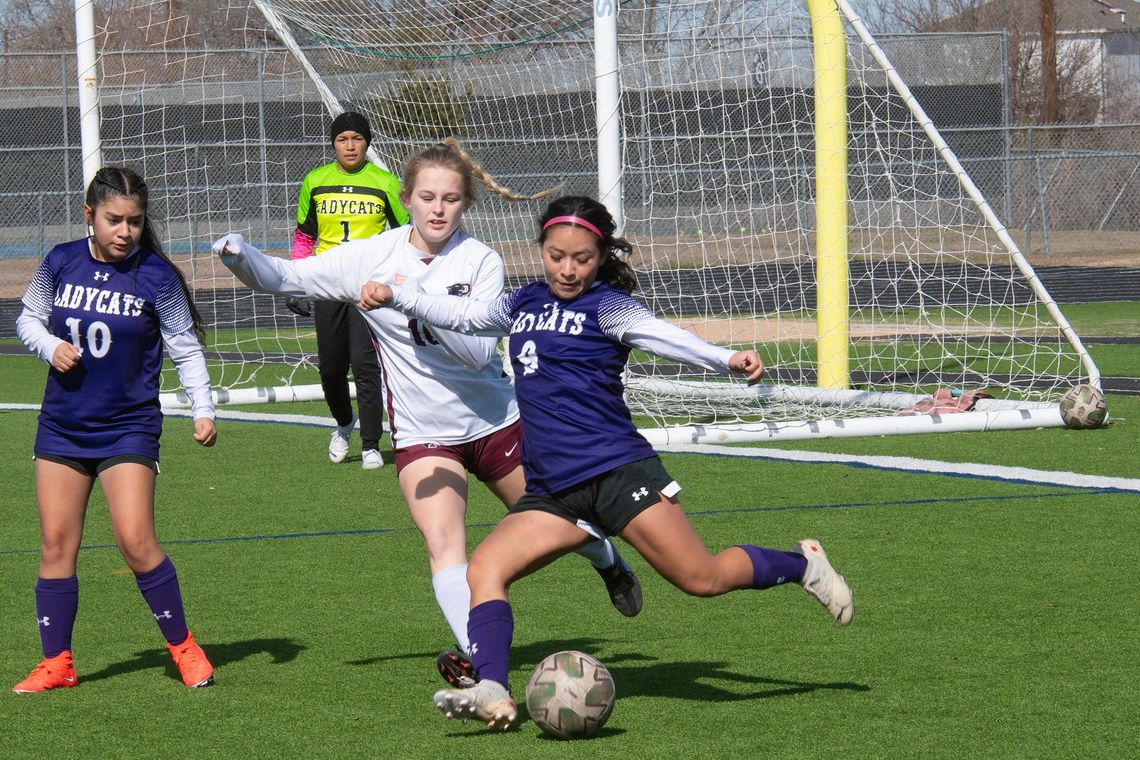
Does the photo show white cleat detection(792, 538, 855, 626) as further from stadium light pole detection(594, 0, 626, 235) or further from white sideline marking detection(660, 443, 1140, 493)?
stadium light pole detection(594, 0, 626, 235)

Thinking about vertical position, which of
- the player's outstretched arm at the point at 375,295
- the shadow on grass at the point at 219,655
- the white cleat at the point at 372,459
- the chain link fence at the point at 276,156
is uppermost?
the chain link fence at the point at 276,156

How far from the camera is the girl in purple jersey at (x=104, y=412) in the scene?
17.1 feet

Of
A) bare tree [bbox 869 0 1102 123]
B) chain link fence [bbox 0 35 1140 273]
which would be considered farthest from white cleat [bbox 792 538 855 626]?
bare tree [bbox 869 0 1102 123]

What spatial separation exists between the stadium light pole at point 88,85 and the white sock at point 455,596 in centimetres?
818

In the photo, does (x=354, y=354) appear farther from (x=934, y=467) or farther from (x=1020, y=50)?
(x=1020, y=50)

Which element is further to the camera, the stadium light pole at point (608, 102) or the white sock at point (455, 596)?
the stadium light pole at point (608, 102)

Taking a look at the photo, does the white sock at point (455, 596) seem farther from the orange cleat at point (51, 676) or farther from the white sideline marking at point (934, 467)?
the white sideline marking at point (934, 467)

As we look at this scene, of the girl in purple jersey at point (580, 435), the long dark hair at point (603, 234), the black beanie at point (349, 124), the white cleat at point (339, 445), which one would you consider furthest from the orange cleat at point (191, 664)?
the black beanie at point (349, 124)

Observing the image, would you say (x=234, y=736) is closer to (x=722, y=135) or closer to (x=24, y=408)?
(x=722, y=135)

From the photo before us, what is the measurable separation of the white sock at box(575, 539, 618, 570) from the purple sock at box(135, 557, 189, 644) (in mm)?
1316

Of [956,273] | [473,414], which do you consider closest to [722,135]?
[473,414]

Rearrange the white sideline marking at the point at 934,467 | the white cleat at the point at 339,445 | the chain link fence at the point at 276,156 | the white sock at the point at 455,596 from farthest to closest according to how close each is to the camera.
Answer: the chain link fence at the point at 276,156 < the white cleat at the point at 339,445 < the white sideline marking at the point at 934,467 < the white sock at the point at 455,596

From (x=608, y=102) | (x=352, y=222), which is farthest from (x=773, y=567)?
(x=608, y=102)

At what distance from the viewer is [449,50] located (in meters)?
14.0
